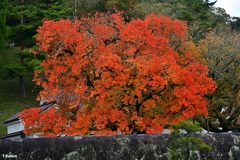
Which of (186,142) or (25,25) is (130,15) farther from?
(186,142)

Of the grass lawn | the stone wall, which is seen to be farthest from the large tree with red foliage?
the grass lawn

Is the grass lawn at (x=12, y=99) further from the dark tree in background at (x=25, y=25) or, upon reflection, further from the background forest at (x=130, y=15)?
the dark tree in background at (x=25, y=25)

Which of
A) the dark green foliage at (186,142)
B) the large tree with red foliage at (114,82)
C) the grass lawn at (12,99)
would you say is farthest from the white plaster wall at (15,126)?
the dark green foliage at (186,142)

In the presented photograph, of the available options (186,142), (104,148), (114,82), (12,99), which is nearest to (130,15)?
(12,99)

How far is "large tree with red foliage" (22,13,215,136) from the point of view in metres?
21.0

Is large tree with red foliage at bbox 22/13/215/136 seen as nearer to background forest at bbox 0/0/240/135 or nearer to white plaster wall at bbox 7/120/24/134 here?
background forest at bbox 0/0/240/135

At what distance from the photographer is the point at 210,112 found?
27281mm

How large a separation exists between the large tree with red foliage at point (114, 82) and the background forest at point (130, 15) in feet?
18.7

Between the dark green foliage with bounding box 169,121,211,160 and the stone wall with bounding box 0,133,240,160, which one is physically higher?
the dark green foliage with bounding box 169,121,211,160

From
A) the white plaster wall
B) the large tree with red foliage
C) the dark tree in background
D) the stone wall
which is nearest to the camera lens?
the stone wall

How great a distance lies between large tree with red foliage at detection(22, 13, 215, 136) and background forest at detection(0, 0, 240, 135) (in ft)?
18.7

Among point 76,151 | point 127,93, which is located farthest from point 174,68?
point 76,151

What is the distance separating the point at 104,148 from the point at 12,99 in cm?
2919

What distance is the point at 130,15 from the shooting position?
46.8 m
